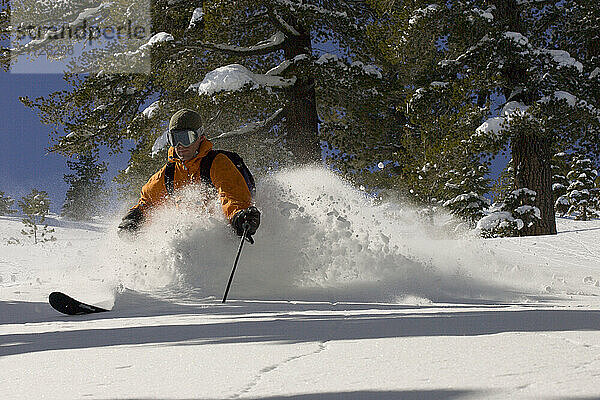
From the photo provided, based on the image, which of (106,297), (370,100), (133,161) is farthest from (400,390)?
(133,161)

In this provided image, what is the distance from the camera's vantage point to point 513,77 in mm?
12844

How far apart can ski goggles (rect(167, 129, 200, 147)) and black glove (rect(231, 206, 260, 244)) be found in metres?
1.04

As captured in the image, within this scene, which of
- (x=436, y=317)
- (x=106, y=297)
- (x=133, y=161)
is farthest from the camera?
(x=133, y=161)

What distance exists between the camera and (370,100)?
12430 millimetres

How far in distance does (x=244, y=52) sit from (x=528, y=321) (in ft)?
35.9

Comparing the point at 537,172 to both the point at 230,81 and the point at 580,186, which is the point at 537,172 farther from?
the point at 580,186

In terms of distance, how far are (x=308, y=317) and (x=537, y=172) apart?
11.2m

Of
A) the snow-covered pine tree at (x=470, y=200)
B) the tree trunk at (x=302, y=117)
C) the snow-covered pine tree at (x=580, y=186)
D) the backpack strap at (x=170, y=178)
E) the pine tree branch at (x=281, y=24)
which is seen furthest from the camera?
the snow-covered pine tree at (x=580, y=186)

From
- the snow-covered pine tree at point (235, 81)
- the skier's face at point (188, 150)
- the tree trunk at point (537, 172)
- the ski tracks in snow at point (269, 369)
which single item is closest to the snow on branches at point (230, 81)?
the snow-covered pine tree at point (235, 81)

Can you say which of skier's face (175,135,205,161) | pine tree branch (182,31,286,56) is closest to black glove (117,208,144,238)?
skier's face (175,135,205,161)

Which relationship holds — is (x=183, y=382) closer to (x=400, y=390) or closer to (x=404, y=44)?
(x=400, y=390)

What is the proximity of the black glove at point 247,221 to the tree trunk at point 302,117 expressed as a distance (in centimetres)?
687

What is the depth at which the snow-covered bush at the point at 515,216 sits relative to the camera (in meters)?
12.7

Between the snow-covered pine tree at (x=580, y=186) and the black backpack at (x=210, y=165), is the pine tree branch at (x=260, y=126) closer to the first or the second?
the black backpack at (x=210, y=165)
